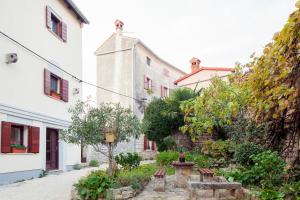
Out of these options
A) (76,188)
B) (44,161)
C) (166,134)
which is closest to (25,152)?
(44,161)

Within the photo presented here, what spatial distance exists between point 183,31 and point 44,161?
7.94 m

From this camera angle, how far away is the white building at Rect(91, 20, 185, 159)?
23406 mm

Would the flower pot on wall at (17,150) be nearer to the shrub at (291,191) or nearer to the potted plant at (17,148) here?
the potted plant at (17,148)

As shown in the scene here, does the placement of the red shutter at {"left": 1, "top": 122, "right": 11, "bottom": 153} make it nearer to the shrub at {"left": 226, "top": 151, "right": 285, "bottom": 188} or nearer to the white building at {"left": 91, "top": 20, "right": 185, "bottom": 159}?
the shrub at {"left": 226, "top": 151, "right": 285, "bottom": 188}

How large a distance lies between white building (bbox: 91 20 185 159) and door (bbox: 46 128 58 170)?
26.3ft

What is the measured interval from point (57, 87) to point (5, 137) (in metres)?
4.96

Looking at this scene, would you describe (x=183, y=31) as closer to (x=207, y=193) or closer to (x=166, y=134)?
(x=166, y=134)

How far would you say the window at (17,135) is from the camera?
11.5 m

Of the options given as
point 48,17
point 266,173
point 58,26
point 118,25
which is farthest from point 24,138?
point 118,25

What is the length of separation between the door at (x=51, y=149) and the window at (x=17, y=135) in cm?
207

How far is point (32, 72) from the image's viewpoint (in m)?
12.3

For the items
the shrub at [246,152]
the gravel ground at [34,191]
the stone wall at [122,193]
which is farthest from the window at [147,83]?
the stone wall at [122,193]

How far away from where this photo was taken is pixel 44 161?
13047 millimetres

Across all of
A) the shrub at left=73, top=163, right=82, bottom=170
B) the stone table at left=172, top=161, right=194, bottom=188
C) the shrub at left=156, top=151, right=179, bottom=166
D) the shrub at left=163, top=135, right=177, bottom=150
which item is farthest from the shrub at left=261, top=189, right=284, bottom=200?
the shrub at left=73, top=163, right=82, bottom=170
